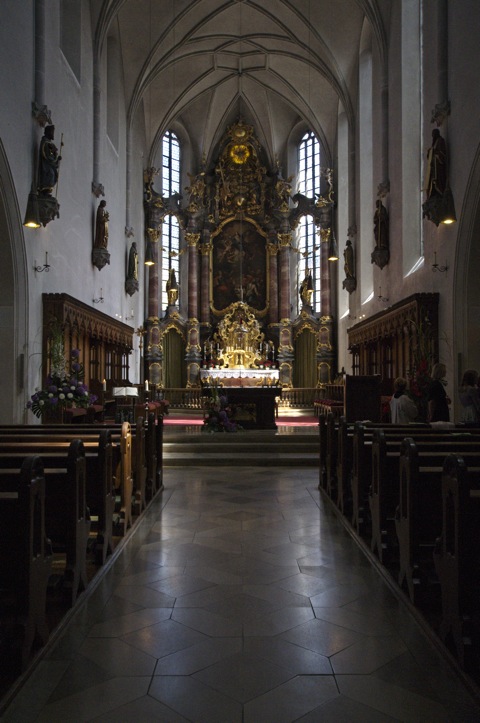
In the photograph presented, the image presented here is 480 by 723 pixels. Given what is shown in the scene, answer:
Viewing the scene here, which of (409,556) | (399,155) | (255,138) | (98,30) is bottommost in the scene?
(409,556)

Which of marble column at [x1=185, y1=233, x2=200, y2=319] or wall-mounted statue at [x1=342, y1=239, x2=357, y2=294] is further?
marble column at [x1=185, y1=233, x2=200, y2=319]

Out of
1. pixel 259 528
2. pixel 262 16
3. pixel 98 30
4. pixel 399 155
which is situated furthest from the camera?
pixel 262 16

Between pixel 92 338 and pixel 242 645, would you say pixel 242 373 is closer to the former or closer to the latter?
pixel 92 338

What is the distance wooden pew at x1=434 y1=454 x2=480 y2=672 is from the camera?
9.76ft

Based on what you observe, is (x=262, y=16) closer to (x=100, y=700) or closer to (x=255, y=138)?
(x=255, y=138)

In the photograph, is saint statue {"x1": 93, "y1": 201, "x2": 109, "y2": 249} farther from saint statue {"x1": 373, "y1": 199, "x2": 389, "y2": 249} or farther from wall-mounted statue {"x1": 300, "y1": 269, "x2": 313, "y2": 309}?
wall-mounted statue {"x1": 300, "y1": 269, "x2": 313, "y2": 309}

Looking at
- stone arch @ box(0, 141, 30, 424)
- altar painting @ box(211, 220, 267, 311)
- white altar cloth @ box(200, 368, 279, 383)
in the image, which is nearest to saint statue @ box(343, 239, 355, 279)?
white altar cloth @ box(200, 368, 279, 383)

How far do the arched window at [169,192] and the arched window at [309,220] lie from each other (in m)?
5.39

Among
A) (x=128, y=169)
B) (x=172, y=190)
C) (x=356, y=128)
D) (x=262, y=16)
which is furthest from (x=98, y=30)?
(x=172, y=190)

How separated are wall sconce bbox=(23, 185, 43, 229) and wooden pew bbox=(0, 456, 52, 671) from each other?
8.22 metres

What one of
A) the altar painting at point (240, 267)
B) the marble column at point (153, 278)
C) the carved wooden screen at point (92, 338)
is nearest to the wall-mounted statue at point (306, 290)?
the altar painting at point (240, 267)

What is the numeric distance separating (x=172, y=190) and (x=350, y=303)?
1014 centimetres

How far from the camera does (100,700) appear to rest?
2.69 meters

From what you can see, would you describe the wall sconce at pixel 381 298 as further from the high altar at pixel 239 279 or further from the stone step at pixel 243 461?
the high altar at pixel 239 279
